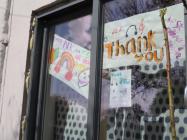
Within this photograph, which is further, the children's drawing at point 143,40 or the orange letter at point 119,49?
the orange letter at point 119,49

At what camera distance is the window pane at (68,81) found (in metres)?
3.71

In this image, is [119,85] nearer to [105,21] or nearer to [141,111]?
[141,111]

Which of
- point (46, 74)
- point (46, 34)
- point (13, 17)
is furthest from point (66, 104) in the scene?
point (13, 17)

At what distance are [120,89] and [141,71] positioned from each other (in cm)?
27

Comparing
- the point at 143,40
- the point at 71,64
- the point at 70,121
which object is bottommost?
the point at 70,121

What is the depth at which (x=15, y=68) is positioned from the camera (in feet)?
14.5

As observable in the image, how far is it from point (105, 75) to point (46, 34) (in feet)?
3.61

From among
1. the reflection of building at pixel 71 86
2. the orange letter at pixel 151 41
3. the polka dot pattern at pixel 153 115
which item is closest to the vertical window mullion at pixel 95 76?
the reflection of building at pixel 71 86

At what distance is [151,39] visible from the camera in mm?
3266

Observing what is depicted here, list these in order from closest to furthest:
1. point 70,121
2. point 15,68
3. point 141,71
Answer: point 141,71
point 70,121
point 15,68

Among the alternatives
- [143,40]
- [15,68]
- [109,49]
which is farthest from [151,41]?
[15,68]

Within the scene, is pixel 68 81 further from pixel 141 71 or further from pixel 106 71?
pixel 141 71

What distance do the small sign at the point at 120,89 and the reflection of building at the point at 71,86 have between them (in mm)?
43

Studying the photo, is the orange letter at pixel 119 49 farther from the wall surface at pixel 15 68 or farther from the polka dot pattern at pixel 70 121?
the wall surface at pixel 15 68
